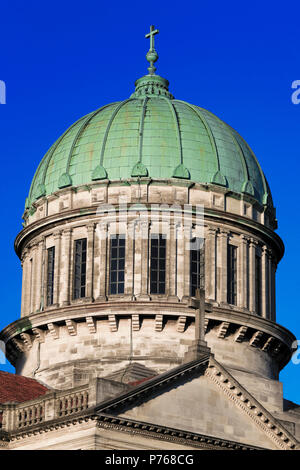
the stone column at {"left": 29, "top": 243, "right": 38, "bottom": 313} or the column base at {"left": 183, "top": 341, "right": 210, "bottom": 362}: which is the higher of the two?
the stone column at {"left": 29, "top": 243, "right": 38, "bottom": 313}

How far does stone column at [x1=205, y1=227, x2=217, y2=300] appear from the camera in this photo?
62.1 m

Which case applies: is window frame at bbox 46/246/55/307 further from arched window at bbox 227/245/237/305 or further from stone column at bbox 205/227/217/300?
arched window at bbox 227/245/237/305

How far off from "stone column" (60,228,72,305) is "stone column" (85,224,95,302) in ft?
3.29

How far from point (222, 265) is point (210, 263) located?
676 mm

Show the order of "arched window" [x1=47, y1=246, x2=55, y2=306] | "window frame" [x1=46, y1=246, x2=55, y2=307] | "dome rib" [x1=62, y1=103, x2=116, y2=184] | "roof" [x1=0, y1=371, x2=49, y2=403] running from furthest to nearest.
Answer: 1. "dome rib" [x1=62, y1=103, x2=116, y2=184]
2. "arched window" [x1=47, y1=246, x2=55, y2=306]
3. "window frame" [x1=46, y1=246, x2=55, y2=307]
4. "roof" [x1=0, y1=371, x2=49, y2=403]

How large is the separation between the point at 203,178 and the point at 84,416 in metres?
19.4

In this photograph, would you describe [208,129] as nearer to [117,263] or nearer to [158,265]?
[158,265]

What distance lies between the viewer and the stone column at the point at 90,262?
61594 mm

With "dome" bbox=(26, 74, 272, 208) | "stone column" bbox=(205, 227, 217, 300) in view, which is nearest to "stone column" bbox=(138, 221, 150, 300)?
"dome" bbox=(26, 74, 272, 208)

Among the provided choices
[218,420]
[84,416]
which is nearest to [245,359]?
[218,420]

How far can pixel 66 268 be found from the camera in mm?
A: 62812

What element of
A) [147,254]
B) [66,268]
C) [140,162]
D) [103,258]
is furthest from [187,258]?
[66,268]

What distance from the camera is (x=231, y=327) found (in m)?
61.8
